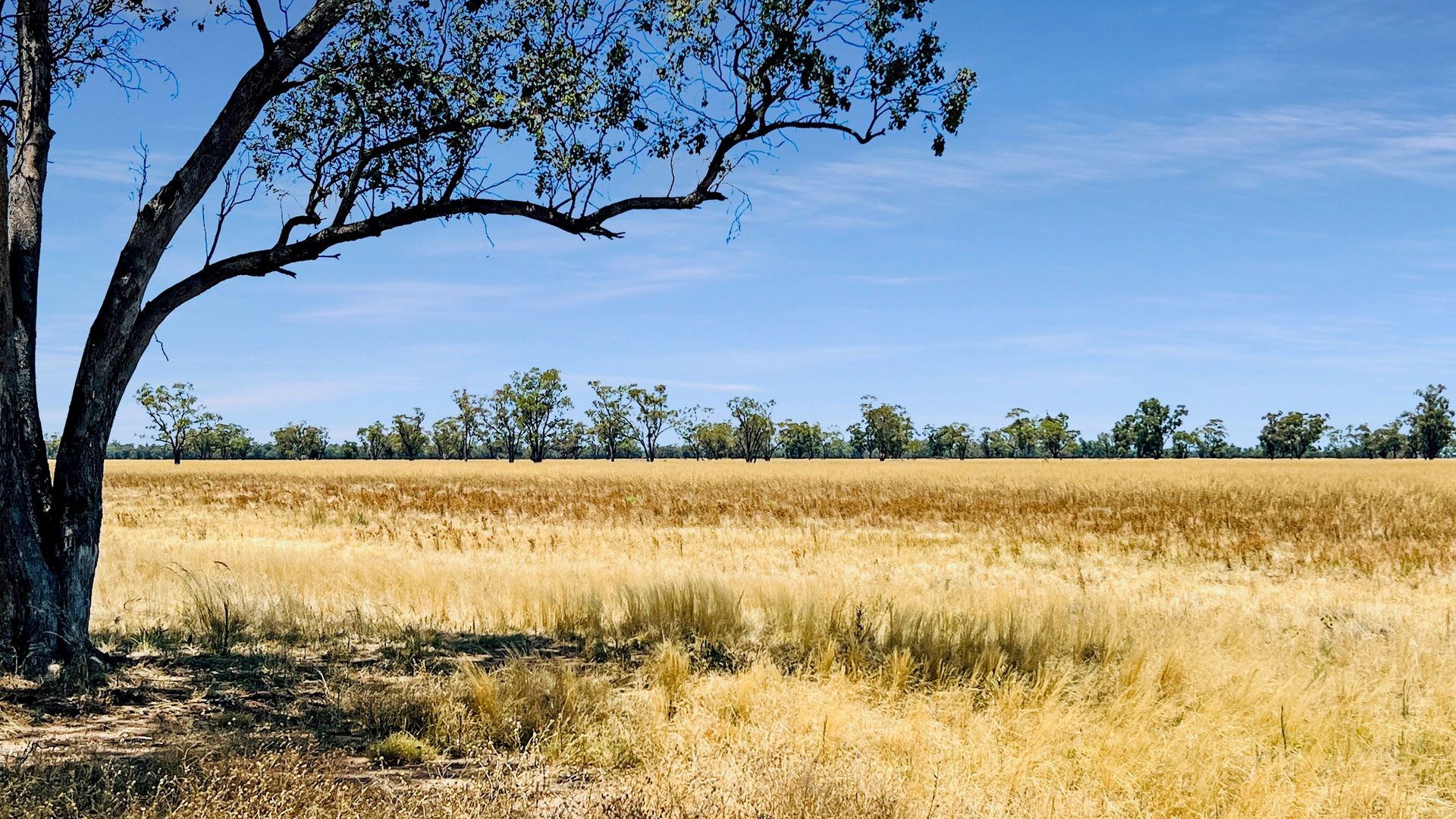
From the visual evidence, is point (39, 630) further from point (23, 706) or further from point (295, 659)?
point (295, 659)

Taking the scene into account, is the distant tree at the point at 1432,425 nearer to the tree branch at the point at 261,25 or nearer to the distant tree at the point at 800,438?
the distant tree at the point at 800,438

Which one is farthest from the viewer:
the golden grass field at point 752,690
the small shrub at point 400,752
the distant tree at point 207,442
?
the distant tree at point 207,442

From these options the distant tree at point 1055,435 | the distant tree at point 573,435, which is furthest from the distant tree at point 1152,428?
the distant tree at point 573,435

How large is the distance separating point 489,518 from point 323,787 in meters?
24.0

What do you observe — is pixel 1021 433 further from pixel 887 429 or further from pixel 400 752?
pixel 400 752

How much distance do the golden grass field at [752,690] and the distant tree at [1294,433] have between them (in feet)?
542

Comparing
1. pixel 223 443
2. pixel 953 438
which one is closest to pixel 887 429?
pixel 953 438

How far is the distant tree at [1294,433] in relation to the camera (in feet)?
517

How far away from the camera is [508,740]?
6129mm

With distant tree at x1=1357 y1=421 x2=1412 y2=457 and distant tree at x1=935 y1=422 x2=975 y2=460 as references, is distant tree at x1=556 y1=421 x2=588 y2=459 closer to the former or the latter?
distant tree at x1=935 y1=422 x2=975 y2=460

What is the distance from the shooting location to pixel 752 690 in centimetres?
700

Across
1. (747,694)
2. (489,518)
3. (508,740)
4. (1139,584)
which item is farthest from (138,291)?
(489,518)

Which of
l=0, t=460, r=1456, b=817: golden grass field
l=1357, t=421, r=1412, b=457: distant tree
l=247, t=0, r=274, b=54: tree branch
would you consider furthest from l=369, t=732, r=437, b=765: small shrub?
l=1357, t=421, r=1412, b=457: distant tree

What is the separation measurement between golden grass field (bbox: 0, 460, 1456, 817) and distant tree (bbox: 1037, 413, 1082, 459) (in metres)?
161
